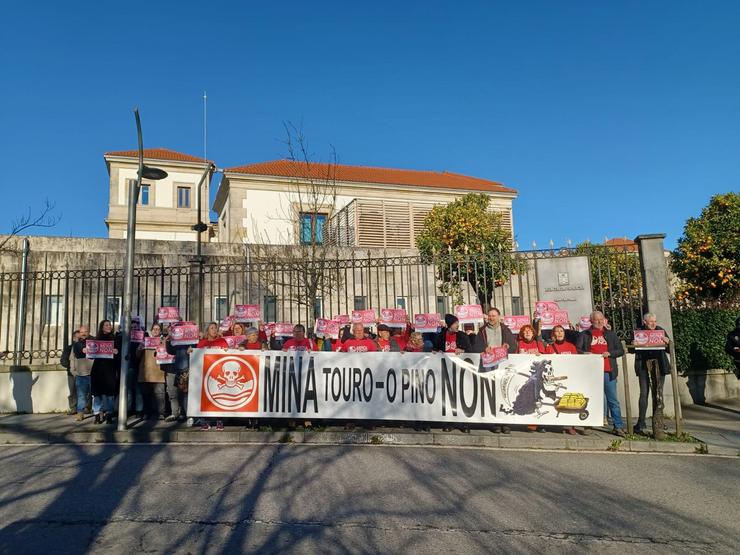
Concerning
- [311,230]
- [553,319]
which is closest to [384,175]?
[311,230]

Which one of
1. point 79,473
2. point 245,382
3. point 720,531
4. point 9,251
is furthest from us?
point 9,251

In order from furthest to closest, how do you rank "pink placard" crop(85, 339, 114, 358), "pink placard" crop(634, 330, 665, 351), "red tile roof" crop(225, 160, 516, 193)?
1. "red tile roof" crop(225, 160, 516, 193)
2. "pink placard" crop(85, 339, 114, 358)
3. "pink placard" crop(634, 330, 665, 351)

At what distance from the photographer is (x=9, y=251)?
13.8 m

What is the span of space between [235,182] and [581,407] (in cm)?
2636

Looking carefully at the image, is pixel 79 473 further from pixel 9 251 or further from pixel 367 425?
pixel 9 251

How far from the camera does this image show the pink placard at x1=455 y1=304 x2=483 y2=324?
31.8 ft

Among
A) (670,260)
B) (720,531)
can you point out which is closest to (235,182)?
(670,260)

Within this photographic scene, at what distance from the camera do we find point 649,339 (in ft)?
26.6

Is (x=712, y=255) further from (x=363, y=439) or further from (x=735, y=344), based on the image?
(x=363, y=439)

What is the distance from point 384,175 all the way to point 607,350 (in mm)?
28212

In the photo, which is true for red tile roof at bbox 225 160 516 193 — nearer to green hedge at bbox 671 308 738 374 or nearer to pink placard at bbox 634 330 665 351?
green hedge at bbox 671 308 738 374

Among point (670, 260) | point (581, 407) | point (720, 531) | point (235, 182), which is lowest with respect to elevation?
point (720, 531)

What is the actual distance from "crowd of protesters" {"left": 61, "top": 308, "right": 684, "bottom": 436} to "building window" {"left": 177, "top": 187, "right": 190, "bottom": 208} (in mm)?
31554

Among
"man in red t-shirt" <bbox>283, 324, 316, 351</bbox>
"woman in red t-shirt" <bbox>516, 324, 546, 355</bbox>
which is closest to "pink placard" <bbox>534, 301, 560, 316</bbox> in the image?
"woman in red t-shirt" <bbox>516, 324, 546, 355</bbox>
